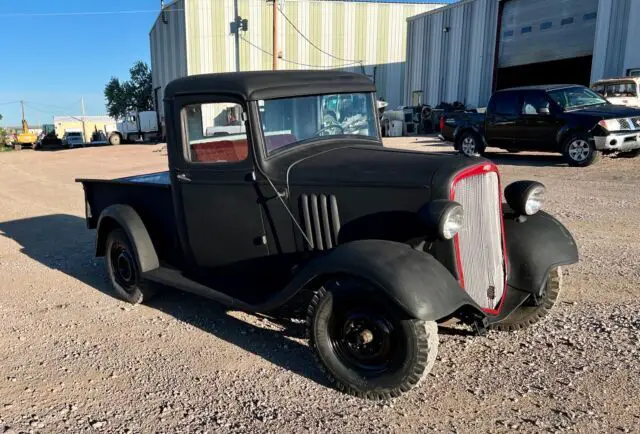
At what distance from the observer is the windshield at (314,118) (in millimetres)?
3621

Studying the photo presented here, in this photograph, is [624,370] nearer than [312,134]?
Yes

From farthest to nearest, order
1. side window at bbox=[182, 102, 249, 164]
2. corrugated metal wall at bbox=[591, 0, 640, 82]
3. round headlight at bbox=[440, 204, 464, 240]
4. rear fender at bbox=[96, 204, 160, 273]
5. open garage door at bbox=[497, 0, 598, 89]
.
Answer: open garage door at bbox=[497, 0, 598, 89] < corrugated metal wall at bbox=[591, 0, 640, 82] < rear fender at bbox=[96, 204, 160, 273] < side window at bbox=[182, 102, 249, 164] < round headlight at bbox=[440, 204, 464, 240]

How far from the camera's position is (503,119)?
12.9 metres

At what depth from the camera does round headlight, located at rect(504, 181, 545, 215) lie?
3.63 meters

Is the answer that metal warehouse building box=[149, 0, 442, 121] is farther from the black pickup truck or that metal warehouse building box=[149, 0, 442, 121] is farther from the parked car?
the black pickup truck

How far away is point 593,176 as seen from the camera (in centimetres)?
1041

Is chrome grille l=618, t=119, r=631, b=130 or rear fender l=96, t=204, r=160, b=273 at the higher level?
chrome grille l=618, t=119, r=631, b=130

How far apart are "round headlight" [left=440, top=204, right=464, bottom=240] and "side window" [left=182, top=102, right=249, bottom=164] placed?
1.64m

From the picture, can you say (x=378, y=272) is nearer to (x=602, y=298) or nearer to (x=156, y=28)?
(x=602, y=298)

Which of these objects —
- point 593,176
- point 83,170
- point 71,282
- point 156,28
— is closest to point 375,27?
point 156,28

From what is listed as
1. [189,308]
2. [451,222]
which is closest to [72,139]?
[189,308]

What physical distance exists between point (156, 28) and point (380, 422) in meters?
39.6

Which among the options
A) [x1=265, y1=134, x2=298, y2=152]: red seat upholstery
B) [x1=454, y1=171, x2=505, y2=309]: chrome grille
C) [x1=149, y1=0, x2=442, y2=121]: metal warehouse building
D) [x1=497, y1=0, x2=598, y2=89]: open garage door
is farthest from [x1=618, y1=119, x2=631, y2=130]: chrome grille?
[x1=149, y1=0, x2=442, y2=121]: metal warehouse building

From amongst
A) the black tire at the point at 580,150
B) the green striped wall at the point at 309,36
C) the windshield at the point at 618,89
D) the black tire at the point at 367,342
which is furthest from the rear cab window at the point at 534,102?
the green striped wall at the point at 309,36
